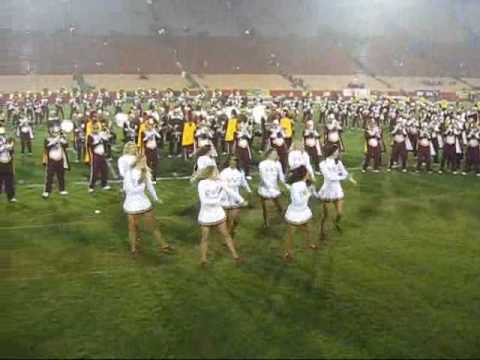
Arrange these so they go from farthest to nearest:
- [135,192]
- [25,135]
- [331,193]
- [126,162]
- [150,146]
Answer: [25,135] < [150,146] < [331,193] < [126,162] < [135,192]

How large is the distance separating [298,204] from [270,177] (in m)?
1.65

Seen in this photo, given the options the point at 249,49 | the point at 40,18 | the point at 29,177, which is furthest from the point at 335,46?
the point at 29,177

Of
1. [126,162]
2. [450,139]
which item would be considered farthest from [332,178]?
[450,139]


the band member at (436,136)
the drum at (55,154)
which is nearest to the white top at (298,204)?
the drum at (55,154)

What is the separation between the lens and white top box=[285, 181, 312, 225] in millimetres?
9961

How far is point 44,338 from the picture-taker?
7.39 metres

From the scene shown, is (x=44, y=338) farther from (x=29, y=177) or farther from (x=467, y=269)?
(x=29, y=177)

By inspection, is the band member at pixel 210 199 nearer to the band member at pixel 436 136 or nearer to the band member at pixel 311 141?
the band member at pixel 311 141

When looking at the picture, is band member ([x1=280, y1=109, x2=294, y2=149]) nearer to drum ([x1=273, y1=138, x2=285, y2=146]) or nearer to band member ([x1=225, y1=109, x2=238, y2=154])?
drum ([x1=273, y1=138, x2=285, y2=146])

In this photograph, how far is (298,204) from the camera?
10.0m

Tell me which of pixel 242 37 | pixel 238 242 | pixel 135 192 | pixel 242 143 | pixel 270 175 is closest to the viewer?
pixel 135 192

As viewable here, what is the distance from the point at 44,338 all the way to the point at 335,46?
61886mm

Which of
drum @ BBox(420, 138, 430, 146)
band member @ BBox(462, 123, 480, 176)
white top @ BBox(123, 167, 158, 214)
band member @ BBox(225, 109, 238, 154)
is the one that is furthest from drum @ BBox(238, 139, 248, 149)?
band member @ BBox(462, 123, 480, 176)

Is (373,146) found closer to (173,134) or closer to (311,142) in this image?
(311,142)
